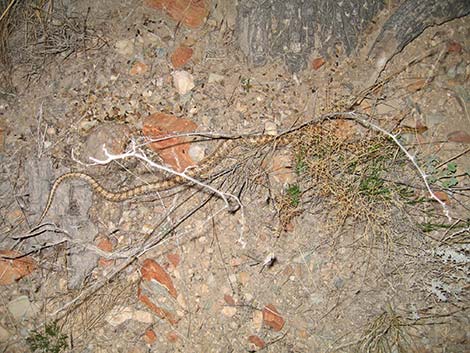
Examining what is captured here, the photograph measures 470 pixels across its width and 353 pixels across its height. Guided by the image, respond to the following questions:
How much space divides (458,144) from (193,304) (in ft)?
7.64

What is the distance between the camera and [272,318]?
9.05ft

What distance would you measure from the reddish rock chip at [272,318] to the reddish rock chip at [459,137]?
1847 millimetres

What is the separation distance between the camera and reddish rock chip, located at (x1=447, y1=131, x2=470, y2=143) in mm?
2885

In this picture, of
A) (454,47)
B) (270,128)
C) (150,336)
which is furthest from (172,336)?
(454,47)

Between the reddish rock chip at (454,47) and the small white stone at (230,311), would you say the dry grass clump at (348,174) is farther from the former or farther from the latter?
the reddish rock chip at (454,47)

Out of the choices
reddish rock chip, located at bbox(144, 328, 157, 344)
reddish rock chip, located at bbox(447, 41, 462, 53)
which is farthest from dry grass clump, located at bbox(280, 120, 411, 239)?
reddish rock chip, located at bbox(144, 328, 157, 344)

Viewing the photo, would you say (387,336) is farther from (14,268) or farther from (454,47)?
(14,268)

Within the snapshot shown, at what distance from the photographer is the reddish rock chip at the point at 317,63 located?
10.4 ft

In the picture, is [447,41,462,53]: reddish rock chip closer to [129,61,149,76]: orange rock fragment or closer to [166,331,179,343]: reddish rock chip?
[129,61,149,76]: orange rock fragment

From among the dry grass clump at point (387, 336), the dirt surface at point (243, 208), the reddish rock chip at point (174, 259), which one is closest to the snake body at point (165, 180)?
the dirt surface at point (243, 208)

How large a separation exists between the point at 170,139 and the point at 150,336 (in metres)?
1.52

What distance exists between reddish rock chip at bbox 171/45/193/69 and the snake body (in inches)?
32.1

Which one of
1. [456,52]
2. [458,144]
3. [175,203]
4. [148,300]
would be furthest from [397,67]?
[148,300]

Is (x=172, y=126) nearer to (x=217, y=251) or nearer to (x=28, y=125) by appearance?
(x=217, y=251)
